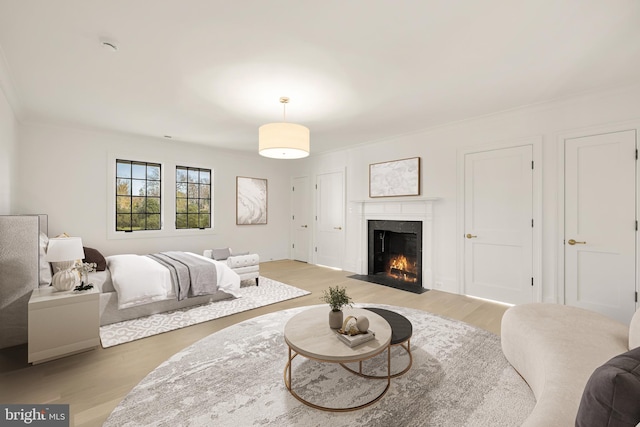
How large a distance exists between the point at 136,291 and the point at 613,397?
12.8 ft

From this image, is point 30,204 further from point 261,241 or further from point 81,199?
point 261,241

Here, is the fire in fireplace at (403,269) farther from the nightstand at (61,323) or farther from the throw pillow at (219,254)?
the nightstand at (61,323)

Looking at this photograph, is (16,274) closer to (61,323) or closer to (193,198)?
(61,323)

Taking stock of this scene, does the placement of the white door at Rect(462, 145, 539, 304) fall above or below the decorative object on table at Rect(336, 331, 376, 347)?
above

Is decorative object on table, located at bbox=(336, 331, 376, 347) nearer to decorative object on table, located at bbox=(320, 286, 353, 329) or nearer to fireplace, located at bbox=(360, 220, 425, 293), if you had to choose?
decorative object on table, located at bbox=(320, 286, 353, 329)

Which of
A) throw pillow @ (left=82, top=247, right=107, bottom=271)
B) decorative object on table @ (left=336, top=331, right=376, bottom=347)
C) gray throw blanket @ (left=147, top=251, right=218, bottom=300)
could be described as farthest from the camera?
throw pillow @ (left=82, top=247, right=107, bottom=271)

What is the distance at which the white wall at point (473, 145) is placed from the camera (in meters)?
3.33

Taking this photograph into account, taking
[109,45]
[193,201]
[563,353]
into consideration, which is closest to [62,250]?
[109,45]

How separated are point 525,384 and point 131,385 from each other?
287cm

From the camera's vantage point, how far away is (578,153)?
3439mm

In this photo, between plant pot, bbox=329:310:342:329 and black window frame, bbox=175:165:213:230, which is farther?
black window frame, bbox=175:165:213:230

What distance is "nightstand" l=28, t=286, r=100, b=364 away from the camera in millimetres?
2387

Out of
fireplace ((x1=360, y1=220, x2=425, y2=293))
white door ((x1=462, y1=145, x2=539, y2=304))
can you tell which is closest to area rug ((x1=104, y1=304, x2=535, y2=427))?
white door ((x1=462, y1=145, x2=539, y2=304))

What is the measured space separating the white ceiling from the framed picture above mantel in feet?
3.75
